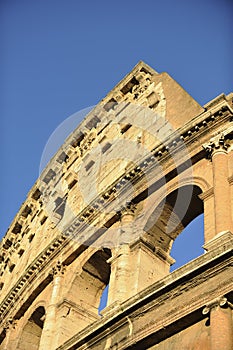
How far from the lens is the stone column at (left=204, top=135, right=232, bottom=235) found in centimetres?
1424

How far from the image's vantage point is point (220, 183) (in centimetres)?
1512

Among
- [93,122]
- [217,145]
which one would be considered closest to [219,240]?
[217,145]

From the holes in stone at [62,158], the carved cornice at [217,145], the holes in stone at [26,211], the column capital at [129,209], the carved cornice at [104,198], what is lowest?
the column capital at [129,209]

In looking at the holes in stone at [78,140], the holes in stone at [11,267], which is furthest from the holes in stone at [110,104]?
the holes in stone at [11,267]

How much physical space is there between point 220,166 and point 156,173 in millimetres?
2513

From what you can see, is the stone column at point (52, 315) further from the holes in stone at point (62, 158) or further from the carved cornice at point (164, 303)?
the holes in stone at point (62, 158)

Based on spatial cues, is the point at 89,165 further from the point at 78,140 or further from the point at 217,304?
the point at 217,304

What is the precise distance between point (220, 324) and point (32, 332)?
1001 centimetres

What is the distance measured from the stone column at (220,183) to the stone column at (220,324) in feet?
6.90

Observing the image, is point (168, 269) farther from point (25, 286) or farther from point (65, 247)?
point (25, 286)

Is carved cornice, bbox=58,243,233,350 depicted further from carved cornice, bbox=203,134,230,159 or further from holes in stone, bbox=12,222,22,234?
holes in stone, bbox=12,222,22,234

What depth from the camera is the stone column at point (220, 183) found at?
1424 centimetres

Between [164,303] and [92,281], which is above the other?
[92,281]

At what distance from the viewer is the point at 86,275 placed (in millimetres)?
18859
